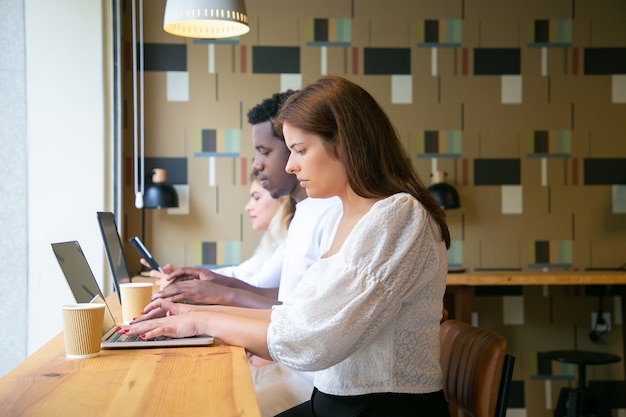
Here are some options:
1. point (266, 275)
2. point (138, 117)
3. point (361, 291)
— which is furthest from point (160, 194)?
point (361, 291)

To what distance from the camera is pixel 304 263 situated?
2.43 meters

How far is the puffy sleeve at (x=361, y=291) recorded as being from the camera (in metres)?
1.49

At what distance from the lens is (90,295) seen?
1852mm

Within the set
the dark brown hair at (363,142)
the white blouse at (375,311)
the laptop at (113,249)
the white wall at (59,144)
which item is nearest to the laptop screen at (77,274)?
the laptop at (113,249)

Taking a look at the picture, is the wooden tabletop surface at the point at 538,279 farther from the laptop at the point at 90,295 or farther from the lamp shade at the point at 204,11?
the laptop at the point at 90,295

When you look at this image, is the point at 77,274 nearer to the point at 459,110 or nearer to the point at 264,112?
the point at 264,112

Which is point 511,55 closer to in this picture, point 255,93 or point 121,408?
point 255,93

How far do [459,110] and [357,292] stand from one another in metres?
3.31

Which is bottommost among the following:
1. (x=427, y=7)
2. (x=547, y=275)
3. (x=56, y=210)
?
(x=547, y=275)

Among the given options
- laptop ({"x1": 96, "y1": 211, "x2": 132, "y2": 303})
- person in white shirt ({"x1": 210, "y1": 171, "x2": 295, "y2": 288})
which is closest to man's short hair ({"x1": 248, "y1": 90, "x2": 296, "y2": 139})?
person in white shirt ({"x1": 210, "y1": 171, "x2": 295, "y2": 288})

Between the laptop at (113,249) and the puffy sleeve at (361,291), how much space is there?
0.85 m

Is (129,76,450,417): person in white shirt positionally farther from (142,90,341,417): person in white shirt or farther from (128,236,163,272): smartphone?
(128,236,163,272): smartphone

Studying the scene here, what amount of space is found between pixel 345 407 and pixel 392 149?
1.75 ft

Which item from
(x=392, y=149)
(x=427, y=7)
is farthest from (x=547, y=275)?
(x=392, y=149)
